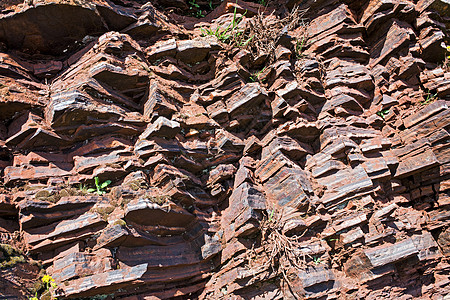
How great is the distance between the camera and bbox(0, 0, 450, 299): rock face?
5.27 meters

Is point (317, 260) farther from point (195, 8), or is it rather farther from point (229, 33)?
point (195, 8)

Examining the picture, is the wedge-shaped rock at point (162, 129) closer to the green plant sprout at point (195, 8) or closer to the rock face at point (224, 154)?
the rock face at point (224, 154)

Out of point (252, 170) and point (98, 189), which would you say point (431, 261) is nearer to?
point (252, 170)

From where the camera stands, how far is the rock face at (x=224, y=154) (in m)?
5.27

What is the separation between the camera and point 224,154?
682cm

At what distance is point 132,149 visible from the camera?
20.3 feet

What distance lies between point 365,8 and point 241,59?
3766mm

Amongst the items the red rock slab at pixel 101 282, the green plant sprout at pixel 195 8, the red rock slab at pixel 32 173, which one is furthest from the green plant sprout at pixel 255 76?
the red rock slab at pixel 101 282

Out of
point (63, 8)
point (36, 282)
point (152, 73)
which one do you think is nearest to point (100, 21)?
point (63, 8)

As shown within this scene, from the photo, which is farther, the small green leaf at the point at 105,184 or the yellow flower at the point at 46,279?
the small green leaf at the point at 105,184

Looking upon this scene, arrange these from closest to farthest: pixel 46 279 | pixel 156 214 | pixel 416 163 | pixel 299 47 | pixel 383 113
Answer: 1. pixel 46 279
2. pixel 156 214
3. pixel 416 163
4. pixel 383 113
5. pixel 299 47

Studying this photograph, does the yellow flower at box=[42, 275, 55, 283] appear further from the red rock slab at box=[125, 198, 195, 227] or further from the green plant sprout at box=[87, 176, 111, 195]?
the green plant sprout at box=[87, 176, 111, 195]

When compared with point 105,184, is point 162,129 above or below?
above

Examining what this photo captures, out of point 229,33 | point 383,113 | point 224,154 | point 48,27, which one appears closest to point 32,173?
point 48,27
